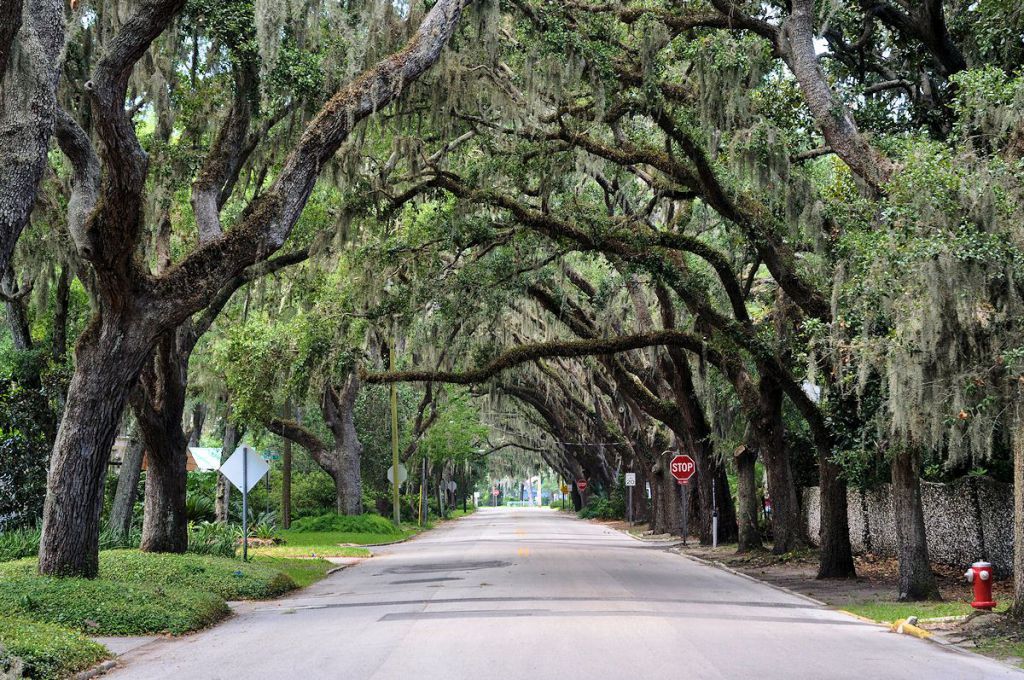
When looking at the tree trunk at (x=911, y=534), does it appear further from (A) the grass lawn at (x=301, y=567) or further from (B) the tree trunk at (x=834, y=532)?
(A) the grass lawn at (x=301, y=567)

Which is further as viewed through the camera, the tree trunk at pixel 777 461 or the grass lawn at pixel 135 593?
the tree trunk at pixel 777 461

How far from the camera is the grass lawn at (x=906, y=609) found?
1288 cm

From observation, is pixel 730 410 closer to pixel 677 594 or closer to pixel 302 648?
pixel 677 594

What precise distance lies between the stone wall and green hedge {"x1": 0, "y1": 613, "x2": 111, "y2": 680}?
Answer: 559 inches

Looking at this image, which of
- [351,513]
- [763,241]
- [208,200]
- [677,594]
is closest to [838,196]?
[763,241]

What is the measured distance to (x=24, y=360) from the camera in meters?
20.9

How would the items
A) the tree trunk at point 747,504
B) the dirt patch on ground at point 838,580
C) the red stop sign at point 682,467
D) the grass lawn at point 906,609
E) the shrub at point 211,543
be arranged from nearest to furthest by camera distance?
the grass lawn at point 906,609 → the dirt patch on ground at point 838,580 → the shrub at point 211,543 → the tree trunk at point 747,504 → the red stop sign at point 682,467

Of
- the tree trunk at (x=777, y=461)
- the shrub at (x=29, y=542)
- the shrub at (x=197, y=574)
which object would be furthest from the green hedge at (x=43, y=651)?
the tree trunk at (x=777, y=461)

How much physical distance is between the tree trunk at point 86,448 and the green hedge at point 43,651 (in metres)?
2.89

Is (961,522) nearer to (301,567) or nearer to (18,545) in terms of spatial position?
(301,567)

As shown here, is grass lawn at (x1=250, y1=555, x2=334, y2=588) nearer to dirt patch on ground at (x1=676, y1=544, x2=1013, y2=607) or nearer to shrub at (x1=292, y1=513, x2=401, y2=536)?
dirt patch on ground at (x1=676, y1=544, x2=1013, y2=607)

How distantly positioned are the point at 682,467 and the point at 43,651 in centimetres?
2252

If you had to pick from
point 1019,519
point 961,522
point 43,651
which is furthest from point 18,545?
point 961,522

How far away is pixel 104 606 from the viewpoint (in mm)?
11266
